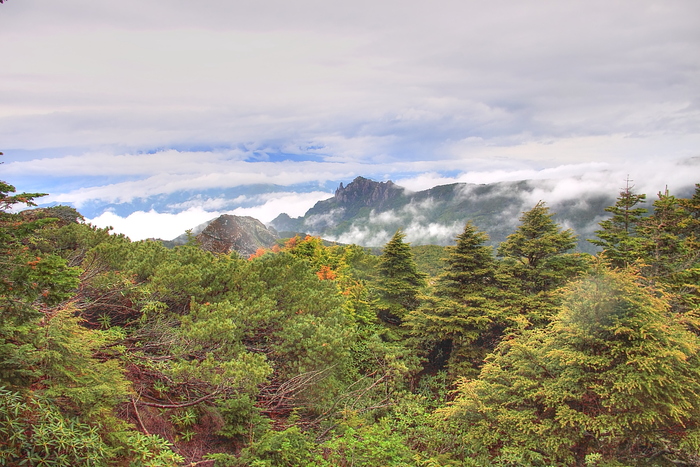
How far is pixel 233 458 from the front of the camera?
19.6 feet

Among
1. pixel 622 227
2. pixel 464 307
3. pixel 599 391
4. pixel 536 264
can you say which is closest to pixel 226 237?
pixel 464 307

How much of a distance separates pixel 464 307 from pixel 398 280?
4.97 meters

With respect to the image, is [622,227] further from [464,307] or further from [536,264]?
[464,307]

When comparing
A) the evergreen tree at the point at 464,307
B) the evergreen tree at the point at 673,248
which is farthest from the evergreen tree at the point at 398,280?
the evergreen tree at the point at 673,248

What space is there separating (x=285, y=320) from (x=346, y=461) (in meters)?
3.92

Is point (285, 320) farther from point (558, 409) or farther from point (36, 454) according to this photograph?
point (558, 409)

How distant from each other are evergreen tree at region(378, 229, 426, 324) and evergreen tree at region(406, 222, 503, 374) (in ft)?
7.43

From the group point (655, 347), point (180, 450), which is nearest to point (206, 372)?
point (180, 450)

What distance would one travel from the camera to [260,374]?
663cm

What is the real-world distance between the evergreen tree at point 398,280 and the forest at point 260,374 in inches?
280

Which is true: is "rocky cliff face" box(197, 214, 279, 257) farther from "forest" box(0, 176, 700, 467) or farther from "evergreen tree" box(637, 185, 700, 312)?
"evergreen tree" box(637, 185, 700, 312)

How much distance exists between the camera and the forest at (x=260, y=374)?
4.08 metres

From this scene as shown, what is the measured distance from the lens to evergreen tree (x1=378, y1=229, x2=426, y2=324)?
19.1 m

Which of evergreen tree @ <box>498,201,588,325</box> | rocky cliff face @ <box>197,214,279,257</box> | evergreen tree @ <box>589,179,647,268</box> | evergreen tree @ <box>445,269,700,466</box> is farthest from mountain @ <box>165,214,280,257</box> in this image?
evergreen tree @ <box>445,269,700,466</box>
